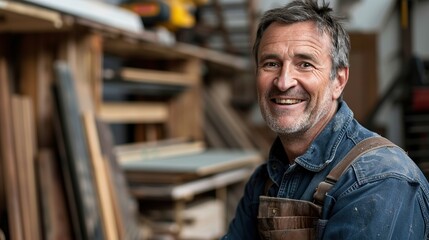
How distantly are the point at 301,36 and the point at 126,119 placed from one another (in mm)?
3965

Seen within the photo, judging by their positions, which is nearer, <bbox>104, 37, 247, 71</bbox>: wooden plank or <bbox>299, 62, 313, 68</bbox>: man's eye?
<bbox>299, 62, 313, 68</bbox>: man's eye

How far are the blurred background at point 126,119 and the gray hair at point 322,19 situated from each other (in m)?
0.16

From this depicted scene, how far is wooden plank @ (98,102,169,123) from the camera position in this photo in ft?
17.7

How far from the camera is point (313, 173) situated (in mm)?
1952

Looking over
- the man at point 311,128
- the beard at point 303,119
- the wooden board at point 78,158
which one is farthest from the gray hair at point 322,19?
the wooden board at point 78,158

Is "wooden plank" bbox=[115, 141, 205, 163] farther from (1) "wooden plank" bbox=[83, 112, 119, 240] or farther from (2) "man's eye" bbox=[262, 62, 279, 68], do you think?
(2) "man's eye" bbox=[262, 62, 279, 68]

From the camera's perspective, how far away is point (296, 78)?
1.97m

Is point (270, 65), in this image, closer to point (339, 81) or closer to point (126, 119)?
point (339, 81)

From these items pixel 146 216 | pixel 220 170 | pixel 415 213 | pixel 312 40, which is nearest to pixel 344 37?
pixel 312 40

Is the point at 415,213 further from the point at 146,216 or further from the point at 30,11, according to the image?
the point at 146,216

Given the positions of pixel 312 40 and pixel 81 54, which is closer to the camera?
pixel 312 40

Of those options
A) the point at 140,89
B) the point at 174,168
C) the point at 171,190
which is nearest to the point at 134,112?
the point at 140,89

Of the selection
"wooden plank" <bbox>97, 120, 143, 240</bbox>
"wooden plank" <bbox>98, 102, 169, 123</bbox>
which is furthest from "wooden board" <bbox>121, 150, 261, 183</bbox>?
"wooden plank" <bbox>98, 102, 169, 123</bbox>

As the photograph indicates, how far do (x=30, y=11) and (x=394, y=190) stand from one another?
237cm
